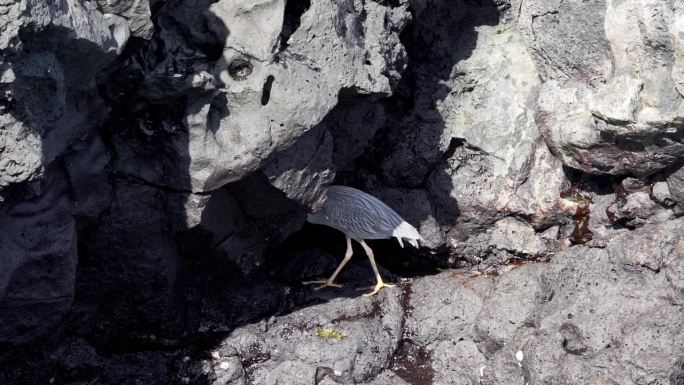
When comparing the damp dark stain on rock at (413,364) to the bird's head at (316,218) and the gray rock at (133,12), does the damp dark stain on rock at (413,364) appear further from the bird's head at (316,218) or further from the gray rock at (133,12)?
the gray rock at (133,12)

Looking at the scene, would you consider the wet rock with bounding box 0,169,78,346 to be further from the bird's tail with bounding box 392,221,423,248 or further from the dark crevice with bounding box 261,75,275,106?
the bird's tail with bounding box 392,221,423,248

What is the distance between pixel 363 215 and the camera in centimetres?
637

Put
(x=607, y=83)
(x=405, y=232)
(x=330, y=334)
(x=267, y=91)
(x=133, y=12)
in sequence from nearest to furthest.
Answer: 1. (x=133, y=12)
2. (x=267, y=91)
3. (x=607, y=83)
4. (x=330, y=334)
5. (x=405, y=232)

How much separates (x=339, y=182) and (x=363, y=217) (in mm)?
491

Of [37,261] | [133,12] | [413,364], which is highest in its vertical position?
[133,12]

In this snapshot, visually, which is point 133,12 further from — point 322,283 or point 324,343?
point 322,283

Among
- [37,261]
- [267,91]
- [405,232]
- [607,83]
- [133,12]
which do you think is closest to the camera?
[133,12]

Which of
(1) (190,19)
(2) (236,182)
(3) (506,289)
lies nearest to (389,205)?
(3) (506,289)

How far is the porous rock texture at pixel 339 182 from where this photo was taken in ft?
16.6

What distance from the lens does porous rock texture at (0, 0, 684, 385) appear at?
507cm

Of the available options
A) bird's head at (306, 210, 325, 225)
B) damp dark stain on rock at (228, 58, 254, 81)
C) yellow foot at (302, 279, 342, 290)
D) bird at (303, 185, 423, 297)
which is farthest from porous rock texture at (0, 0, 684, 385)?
bird's head at (306, 210, 325, 225)

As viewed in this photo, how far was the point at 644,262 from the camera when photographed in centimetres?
561

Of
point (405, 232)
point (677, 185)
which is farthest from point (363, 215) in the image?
point (677, 185)

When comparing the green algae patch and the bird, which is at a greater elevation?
the bird
